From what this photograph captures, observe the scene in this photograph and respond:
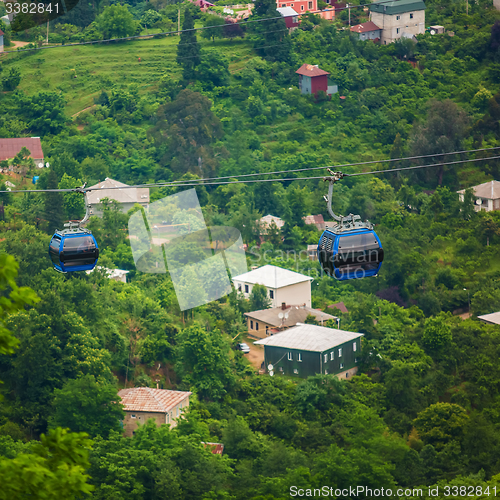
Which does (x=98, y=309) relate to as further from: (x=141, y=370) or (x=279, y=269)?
(x=279, y=269)

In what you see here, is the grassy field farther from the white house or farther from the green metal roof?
the white house

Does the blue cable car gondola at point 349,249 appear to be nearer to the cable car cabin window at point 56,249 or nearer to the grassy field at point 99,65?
the cable car cabin window at point 56,249

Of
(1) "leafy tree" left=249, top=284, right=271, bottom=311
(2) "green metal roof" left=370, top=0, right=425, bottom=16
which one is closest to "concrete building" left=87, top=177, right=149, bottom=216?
(1) "leafy tree" left=249, top=284, right=271, bottom=311

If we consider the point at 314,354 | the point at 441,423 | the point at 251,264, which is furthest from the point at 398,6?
the point at 441,423

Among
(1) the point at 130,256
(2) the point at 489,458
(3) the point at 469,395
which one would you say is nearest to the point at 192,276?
(1) the point at 130,256

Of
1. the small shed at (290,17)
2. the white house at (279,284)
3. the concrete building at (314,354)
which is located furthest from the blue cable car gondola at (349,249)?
the small shed at (290,17)

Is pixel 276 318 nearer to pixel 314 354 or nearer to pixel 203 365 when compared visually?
pixel 314 354
